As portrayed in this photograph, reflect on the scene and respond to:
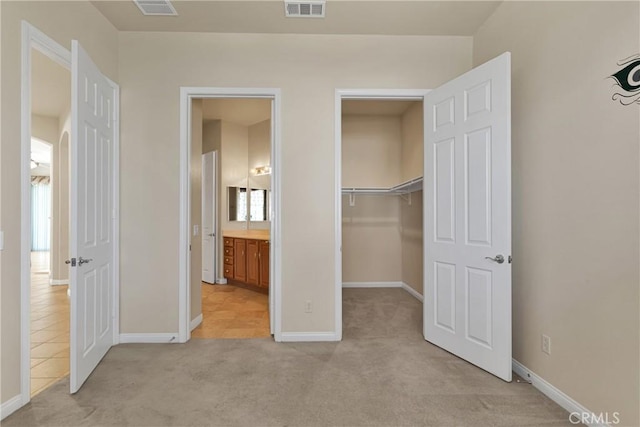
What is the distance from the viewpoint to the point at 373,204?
558 cm

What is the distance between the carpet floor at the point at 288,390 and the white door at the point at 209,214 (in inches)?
107

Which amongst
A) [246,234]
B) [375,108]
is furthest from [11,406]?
[375,108]

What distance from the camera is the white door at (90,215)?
215 cm

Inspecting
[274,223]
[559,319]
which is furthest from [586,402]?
[274,223]

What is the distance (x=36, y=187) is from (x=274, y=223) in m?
10.7

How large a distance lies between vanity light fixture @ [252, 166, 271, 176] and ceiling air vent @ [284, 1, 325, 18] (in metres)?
3.28

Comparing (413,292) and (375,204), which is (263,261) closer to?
(375,204)

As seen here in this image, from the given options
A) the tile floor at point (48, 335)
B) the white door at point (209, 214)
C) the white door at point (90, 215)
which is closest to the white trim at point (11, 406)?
the tile floor at point (48, 335)

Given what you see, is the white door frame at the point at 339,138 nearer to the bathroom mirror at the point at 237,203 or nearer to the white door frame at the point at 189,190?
the white door frame at the point at 189,190

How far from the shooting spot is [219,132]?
227 inches

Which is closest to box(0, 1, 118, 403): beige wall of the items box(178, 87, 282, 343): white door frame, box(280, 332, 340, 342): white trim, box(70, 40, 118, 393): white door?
box(70, 40, 118, 393): white door

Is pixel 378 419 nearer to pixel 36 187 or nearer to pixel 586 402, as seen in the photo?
pixel 586 402

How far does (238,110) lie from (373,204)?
269cm

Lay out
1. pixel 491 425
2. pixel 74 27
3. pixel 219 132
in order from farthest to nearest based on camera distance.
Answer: pixel 219 132 → pixel 74 27 → pixel 491 425
